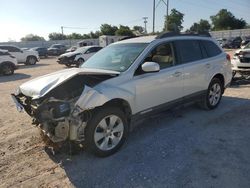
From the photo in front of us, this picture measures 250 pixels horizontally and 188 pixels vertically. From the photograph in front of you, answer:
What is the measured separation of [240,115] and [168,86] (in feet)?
6.78

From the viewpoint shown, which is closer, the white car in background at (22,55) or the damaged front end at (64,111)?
the damaged front end at (64,111)

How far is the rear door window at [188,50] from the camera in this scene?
Result: 586cm

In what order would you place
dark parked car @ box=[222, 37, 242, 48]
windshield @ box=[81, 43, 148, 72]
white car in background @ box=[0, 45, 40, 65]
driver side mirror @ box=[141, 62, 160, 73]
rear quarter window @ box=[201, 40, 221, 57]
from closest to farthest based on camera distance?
driver side mirror @ box=[141, 62, 160, 73]
windshield @ box=[81, 43, 148, 72]
rear quarter window @ box=[201, 40, 221, 57]
white car in background @ box=[0, 45, 40, 65]
dark parked car @ box=[222, 37, 242, 48]

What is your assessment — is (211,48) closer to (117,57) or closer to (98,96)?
(117,57)

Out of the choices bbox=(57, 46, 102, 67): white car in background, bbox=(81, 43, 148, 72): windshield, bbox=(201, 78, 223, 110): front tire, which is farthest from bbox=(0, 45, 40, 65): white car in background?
bbox=(201, 78, 223, 110): front tire

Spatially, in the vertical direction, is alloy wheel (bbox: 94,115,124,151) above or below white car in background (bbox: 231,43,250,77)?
below

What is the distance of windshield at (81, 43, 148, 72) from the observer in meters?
5.04

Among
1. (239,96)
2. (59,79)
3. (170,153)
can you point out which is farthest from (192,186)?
(239,96)

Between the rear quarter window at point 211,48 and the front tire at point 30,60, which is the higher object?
the rear quarter window at point 211,48

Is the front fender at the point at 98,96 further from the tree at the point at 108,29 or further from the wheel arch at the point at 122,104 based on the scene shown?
the tree at the point at 108,29

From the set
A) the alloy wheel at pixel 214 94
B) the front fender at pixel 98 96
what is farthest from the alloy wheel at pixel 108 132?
the alloy wheel at pixel 214 94

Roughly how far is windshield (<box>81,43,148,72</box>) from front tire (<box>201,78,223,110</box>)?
7.43 feet

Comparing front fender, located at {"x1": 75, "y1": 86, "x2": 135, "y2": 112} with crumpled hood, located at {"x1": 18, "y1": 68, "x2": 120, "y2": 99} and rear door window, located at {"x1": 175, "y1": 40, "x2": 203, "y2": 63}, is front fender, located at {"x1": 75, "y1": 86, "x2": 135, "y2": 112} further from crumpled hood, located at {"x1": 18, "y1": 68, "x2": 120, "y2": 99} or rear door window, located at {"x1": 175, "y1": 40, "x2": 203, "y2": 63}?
rear door window, located at {"x1": 175, "y1": 40, "x2": 203, "y2": 63}

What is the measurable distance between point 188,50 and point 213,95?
4.81 feet
